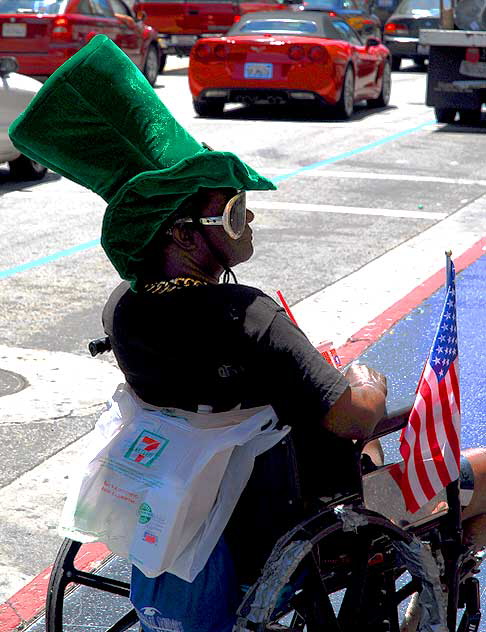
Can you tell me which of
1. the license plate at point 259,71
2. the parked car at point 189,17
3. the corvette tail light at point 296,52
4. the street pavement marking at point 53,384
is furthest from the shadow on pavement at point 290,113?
the street pavement marking at point 53,384

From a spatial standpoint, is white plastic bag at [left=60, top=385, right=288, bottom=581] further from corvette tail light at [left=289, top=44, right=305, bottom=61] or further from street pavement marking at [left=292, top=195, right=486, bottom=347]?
corvette tail light at [left=289, top=44, right=305, bottom=61]

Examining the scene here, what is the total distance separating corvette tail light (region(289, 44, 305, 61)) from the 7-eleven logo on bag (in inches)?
533

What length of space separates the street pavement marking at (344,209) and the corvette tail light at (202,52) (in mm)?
5958

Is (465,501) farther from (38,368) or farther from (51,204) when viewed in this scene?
(51,204)

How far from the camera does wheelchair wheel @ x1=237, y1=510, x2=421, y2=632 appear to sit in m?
2.63

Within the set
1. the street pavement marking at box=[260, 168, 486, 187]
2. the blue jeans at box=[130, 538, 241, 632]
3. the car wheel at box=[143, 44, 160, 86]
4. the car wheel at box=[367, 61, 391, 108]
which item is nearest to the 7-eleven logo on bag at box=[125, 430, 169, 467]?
the blue jeans at box=[130, 538, 241, 632]

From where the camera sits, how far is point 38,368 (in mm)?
6102

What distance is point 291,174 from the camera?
1212 cm

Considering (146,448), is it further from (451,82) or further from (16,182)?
(451,82)

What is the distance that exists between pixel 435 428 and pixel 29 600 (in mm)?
1523

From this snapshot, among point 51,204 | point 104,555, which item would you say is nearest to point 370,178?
point 51,204

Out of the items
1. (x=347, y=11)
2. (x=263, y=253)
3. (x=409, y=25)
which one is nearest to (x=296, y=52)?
(x=263, y=253)

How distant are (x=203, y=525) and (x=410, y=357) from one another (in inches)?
151

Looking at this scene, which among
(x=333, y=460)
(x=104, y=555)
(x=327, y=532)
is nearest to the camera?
(x=327, y=532)
